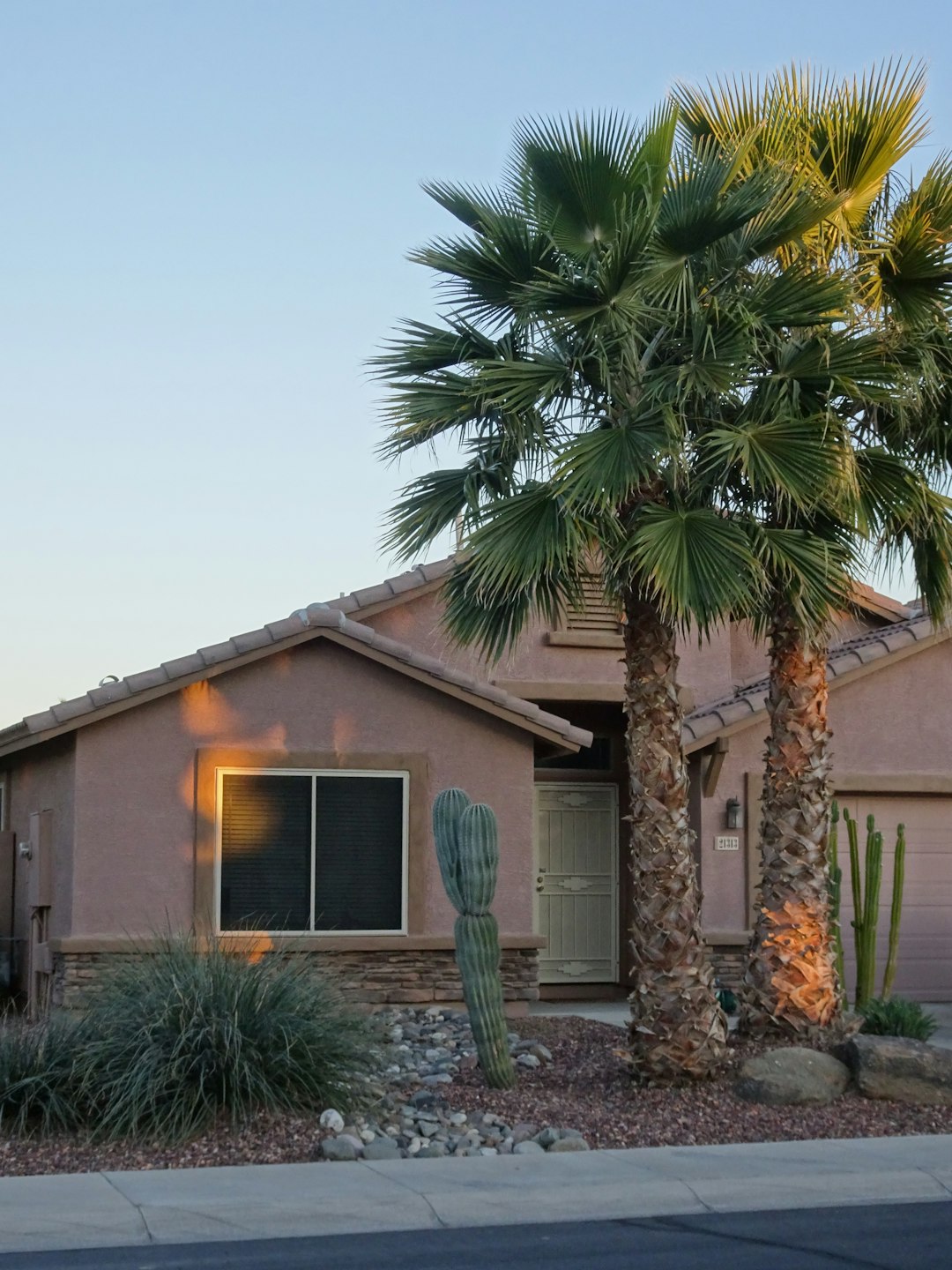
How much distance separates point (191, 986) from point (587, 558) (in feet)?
14.8

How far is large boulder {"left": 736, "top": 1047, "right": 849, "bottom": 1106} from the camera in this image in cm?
1034

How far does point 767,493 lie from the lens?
38.1 ft

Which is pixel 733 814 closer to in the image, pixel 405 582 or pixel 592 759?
pixel 592 759

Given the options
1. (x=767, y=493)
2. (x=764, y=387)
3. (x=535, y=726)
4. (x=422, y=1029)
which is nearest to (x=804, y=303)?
(x=764, y=387)

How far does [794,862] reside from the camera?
1170 centimetres

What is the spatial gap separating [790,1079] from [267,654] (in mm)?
6402

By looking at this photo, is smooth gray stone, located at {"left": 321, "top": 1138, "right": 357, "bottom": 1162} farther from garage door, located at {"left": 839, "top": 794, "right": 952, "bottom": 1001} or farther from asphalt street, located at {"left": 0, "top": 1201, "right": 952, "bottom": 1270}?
garage door, located at {"left": 839, "top": 794, "right": 952, "bottom": 1001}

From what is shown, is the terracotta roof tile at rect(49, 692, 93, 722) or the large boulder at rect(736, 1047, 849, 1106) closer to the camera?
the large boulder at rect(736, 1047, 849, 1106)

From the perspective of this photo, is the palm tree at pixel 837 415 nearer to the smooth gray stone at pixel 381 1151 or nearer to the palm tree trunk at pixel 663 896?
the palm tree trunk at pixel 663 896

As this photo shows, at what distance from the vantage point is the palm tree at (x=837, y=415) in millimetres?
11578

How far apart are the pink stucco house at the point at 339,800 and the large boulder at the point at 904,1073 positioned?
486cm

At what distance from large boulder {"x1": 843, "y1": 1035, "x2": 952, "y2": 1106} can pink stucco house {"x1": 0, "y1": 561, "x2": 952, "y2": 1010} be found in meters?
4.86

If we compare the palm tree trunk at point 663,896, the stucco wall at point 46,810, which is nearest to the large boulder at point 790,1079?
the palm tree trunk at point 663,896

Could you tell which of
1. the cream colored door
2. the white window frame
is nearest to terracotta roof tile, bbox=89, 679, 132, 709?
the white window frame
